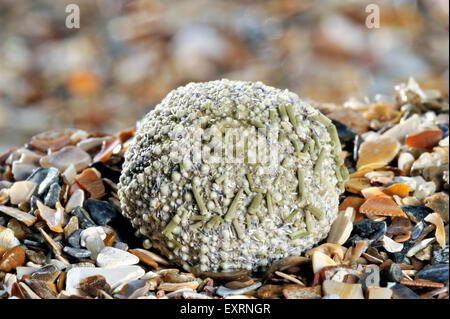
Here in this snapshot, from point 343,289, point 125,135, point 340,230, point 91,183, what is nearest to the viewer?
point 343,289

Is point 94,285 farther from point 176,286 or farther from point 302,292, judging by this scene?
point 302,292

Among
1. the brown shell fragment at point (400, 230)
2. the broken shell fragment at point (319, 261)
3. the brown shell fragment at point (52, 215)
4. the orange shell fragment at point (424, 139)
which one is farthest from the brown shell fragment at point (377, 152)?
the brown shell fragment at point (52, 215)

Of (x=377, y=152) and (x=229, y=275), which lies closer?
(x=229, y=275)

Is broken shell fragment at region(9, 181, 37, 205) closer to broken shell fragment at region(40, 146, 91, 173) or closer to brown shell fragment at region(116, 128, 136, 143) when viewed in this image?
broken shell fragment at region(40, 146, 91, 173)

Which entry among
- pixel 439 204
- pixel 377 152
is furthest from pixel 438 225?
pixel 377 152

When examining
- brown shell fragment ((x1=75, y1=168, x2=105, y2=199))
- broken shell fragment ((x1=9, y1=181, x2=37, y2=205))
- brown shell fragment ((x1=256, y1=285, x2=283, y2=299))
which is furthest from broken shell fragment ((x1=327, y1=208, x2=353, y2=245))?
broken shell fragment ((x1=9, y1=181, x2=37, y2=205))

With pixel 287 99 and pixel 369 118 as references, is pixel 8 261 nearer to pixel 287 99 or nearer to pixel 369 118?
pixel 287 99
